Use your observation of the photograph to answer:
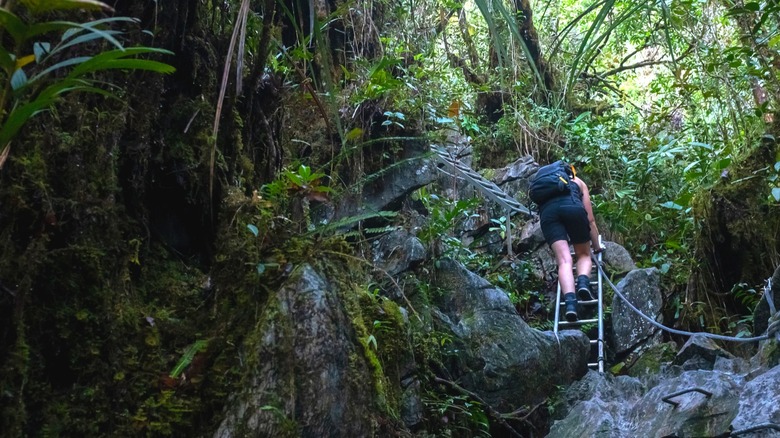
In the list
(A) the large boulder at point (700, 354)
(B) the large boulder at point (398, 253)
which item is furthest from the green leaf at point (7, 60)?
(A) the large boulder at point (700, 354)

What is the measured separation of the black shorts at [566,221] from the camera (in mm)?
5766

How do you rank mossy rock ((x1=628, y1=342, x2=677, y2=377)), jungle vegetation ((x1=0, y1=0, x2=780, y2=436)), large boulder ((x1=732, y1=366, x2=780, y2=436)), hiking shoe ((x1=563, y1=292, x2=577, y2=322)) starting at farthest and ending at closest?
hiking shoe ((x1=563, y1=292, x2=577, y2=322))
mossy rock ((x1=628, y1=342, x2=677, y2=377))
large boulder ((x1=732, y1=366, x2=780, y2=436))
jungle vegetation ((x1=0, y1=0, x2=780, y2=436))

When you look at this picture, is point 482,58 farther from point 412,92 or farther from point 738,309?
point 738,309

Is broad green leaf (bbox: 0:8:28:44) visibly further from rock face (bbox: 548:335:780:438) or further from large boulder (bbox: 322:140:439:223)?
large boulder (bbox: 322:140:439:223)

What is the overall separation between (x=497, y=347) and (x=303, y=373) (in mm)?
2633

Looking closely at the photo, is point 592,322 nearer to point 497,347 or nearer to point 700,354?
point 700,354

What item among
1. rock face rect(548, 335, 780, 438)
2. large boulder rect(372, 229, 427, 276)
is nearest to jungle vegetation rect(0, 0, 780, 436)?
rock face rect(548, 335, 780, 438)

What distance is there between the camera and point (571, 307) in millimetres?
5504

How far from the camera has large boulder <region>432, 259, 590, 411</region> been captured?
13.9 feet

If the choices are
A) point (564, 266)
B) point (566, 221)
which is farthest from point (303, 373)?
point (566, 221)

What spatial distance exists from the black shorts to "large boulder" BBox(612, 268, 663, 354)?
642mm

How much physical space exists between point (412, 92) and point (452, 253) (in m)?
1.55

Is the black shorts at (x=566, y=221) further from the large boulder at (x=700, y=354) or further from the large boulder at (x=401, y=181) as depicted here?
the large boulder at (x=700, y=354)

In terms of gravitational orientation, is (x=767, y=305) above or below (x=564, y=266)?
below
